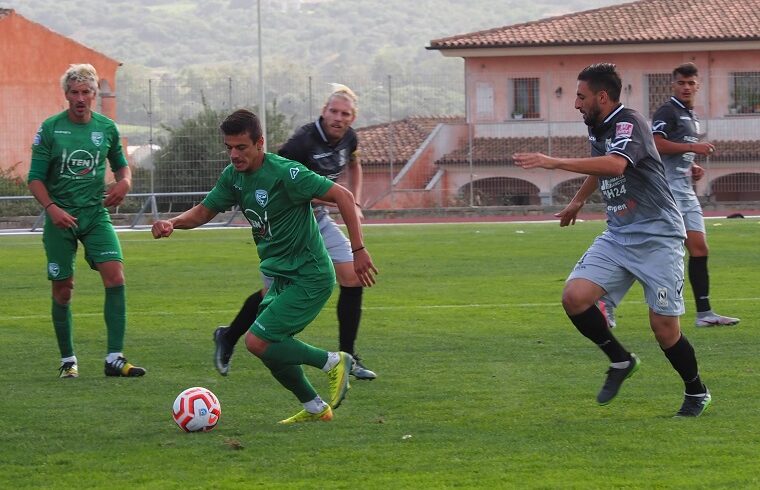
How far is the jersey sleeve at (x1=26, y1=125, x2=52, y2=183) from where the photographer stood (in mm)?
8961

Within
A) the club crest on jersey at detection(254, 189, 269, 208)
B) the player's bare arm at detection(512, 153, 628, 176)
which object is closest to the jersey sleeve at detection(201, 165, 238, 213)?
the club crest on jersey at detection(254, 189, 269, 208)

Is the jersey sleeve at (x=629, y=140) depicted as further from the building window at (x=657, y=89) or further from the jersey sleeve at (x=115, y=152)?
the building window at (x=657, y=89)

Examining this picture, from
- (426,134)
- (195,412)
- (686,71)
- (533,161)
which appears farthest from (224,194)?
(426,134)

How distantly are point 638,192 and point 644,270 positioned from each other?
422 millimetres

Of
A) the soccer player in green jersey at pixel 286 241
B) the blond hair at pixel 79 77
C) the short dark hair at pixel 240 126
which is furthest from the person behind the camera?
the blond hair at pixel 79 77

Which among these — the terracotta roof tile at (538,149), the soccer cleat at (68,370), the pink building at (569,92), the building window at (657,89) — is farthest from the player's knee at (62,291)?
the building window at (657,89)

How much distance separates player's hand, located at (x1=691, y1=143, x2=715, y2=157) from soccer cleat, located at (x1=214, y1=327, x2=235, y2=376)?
394 centimetres

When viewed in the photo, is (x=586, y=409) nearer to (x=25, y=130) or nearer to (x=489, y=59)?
(x=25, y=130)

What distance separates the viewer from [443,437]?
6.70 m

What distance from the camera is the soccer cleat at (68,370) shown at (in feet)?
29.4

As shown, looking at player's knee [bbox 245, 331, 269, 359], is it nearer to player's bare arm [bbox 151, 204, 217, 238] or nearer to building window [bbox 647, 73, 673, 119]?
player's bare arm [bbox 151, 204, 217, 238]

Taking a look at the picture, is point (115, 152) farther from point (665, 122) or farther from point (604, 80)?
point (665, 122)

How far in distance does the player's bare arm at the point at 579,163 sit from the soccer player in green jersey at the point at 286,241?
0.93 m

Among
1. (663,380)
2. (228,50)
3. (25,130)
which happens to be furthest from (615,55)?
(228,50)
